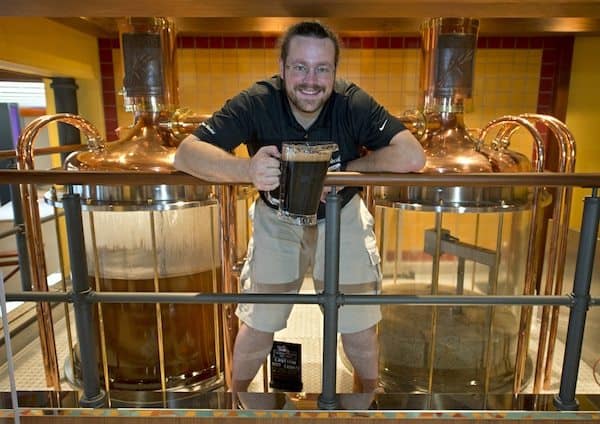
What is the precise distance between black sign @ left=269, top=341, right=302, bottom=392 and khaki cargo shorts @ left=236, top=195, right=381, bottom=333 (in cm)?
29

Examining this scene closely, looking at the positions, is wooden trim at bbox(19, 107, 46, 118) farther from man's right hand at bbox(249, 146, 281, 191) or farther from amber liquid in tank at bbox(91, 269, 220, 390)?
man's right hand at bbox(249, 146, 281, 191)

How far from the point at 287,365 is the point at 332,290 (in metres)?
0.84

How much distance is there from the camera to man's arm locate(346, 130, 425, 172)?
4.55ft

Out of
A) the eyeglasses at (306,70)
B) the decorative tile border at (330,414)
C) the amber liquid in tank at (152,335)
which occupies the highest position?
the eyeglasses at (306,70)

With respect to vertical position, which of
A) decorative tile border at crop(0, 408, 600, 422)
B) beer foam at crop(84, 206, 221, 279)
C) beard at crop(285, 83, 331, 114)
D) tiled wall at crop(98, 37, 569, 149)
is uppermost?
tiled wall at crop(98, 37, 569, 149)

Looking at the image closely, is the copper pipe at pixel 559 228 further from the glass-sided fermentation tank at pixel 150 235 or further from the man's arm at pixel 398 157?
the glass-sided fermentation tank at pixel 150 235

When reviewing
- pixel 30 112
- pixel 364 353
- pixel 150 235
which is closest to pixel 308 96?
pixel 364 353

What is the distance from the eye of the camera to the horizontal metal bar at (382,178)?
1.13 m

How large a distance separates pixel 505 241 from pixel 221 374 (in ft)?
5.15

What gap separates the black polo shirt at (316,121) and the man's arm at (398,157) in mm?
30

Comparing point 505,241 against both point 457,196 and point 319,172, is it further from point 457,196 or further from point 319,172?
point 319,172

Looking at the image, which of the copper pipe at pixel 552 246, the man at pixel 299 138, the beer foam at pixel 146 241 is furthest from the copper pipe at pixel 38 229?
the copper pipe at pixel 552 246

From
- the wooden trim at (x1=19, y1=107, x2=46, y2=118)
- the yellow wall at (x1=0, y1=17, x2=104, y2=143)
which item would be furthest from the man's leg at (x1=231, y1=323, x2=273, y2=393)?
the wooden trim at (x1=19, y1=107, x2=46, y2=118)

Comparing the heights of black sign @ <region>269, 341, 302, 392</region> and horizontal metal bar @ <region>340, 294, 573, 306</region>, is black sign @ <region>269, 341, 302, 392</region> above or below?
below
